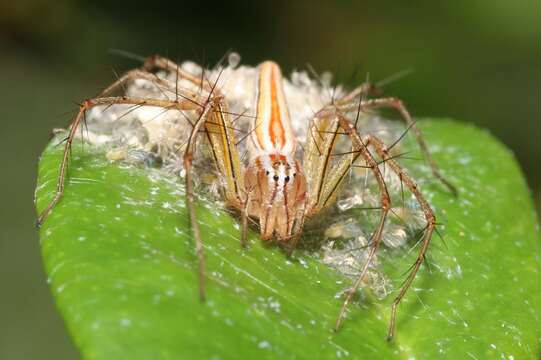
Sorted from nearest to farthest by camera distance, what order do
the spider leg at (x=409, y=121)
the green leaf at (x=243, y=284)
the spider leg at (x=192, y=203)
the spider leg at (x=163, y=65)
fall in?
1. the green leaf at (x=243, y=284)
2. the spider leg at (x=192, y=203)
3. the spider leg at (x=409, y=121)
4. the spider leg at (x=163, y=65)

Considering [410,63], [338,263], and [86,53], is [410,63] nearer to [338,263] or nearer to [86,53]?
[86,53]

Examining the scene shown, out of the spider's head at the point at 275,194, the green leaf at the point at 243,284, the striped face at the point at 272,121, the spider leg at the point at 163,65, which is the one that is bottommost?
the green leaf at the point at 243,284

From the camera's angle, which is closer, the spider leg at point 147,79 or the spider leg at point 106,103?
the spider leg at point 106,103

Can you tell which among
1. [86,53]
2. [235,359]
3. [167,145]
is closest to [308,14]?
[86,53]

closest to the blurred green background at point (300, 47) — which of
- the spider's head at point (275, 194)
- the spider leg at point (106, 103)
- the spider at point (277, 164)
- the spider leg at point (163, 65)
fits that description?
the spider leg at point (163, 65)

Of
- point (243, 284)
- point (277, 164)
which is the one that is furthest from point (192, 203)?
point (277, 164)

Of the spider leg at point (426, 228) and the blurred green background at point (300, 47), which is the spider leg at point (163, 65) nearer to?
the spider leg at point (426, 228)

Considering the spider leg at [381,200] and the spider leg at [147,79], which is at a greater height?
the spider leg at [147,79]
